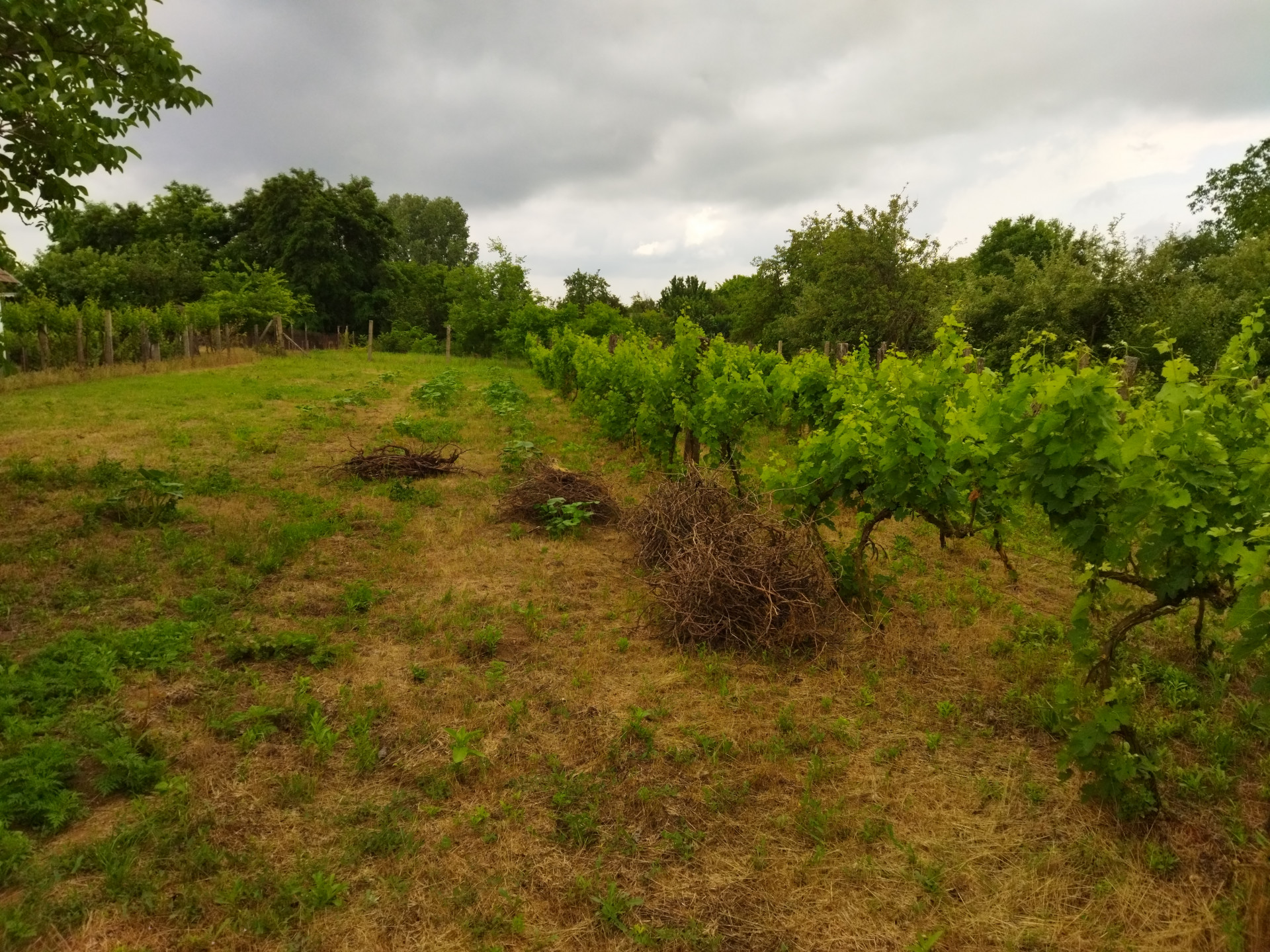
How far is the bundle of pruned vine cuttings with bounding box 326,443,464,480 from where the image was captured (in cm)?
891

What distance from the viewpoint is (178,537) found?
619 centimetres

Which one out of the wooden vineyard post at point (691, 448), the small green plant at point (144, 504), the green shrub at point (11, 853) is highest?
the wooden vineyard post at point (691, 448)

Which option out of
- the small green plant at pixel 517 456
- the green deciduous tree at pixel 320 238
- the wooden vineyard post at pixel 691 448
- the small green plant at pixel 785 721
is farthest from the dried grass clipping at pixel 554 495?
the green deciduous tree at pixel 320 238

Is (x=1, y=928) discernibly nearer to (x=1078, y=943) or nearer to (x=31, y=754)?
(x=31, y=754)

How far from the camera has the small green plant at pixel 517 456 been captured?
9.73 metres

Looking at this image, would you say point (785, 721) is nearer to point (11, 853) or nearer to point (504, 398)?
point (11, 853)

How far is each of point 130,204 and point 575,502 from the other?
4445cm

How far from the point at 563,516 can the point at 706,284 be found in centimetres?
4744

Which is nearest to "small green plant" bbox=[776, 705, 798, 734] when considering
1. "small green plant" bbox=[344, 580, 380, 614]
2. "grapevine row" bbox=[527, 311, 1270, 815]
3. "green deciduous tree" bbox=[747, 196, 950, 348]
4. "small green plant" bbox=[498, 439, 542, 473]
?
"grapevine row" bbox=[527, 311, 1270, 815]

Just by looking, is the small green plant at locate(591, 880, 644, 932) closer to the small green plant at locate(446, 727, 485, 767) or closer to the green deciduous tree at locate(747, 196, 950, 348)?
the small green plant at locate(446, 727, 485, 767)

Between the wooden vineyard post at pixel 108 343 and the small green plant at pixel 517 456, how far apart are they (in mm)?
14203

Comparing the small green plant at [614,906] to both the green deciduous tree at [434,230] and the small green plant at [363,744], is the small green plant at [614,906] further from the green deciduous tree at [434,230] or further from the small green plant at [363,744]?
the green deciduous tree at [434,230]

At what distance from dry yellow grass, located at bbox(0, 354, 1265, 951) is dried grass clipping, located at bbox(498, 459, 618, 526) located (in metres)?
1.26

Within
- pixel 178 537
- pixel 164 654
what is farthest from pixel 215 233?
pixel 164 654
